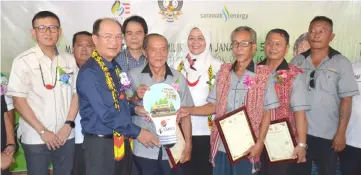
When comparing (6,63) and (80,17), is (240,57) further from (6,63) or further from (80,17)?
(6,63)

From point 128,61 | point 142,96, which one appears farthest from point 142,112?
point 128,61

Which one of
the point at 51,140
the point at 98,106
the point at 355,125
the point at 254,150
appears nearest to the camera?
the point at 98,106

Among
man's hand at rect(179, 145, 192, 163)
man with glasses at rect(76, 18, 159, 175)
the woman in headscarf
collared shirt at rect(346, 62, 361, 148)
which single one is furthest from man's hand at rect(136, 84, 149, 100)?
collared shirt at rect(346, 62, 361, 148)

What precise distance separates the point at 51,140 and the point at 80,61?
920mm

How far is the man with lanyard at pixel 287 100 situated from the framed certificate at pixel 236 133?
32 centimetres

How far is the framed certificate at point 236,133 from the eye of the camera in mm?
2705

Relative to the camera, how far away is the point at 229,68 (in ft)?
9.49

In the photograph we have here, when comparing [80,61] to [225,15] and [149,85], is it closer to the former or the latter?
[149,85]

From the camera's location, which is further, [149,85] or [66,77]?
[66,77]

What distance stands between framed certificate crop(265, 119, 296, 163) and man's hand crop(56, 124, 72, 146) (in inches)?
69.8

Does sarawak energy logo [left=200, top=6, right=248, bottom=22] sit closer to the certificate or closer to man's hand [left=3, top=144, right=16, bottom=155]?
the certificate

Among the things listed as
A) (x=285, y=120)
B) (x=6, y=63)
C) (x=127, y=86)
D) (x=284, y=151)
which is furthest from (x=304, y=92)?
(x=6, y=63)

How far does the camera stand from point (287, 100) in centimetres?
286

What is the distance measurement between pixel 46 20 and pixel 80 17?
1162 mm
